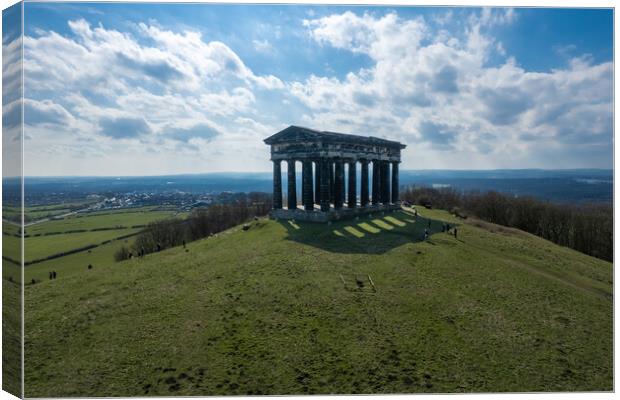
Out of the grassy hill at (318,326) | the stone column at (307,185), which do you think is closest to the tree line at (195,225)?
the stone column at (307,185)

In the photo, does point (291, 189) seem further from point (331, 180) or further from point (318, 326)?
point (318, 326)

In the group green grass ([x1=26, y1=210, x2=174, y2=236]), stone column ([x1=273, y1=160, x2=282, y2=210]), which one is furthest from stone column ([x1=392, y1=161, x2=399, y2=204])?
green grass ([x1=26, y1=210, x2=174, y2=236])

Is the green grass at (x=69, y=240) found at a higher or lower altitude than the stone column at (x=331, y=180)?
lower

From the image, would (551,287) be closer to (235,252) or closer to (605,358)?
(605,358)

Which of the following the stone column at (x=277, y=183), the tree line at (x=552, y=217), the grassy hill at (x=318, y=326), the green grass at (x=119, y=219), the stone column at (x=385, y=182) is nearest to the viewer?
the grassy hill at (x=318, y=326)

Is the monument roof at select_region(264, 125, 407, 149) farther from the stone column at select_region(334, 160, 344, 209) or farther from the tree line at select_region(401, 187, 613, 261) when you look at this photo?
the tree line at select_region(401, 187, 613, 261)

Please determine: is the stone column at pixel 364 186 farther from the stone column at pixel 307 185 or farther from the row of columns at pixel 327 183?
the stone column at pixel 307 185

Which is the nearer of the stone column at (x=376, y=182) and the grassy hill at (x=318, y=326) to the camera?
the grassy hill at (x=318, y=326)
